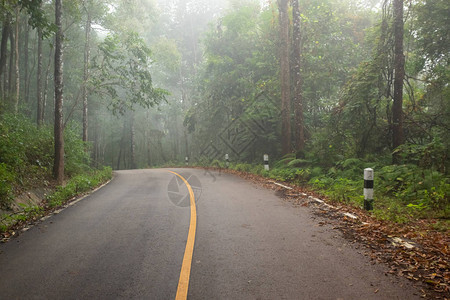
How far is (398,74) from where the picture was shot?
32.2 feet

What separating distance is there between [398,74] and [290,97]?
7.71 metres

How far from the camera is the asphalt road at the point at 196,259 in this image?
10.8ft

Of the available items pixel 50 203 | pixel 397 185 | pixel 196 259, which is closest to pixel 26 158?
pixel 50 203

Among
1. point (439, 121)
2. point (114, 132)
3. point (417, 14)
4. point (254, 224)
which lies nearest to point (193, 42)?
point (114, 132)

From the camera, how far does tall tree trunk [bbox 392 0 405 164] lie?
9.68m

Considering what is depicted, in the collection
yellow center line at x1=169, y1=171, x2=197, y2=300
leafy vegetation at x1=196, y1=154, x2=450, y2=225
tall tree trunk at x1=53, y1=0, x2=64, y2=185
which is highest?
tall tree trunk at x1=53, y1=0, x2=64, y2=185

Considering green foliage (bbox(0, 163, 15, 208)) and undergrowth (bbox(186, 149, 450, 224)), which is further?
green foliage (bbox(0, 163, 15, 208))

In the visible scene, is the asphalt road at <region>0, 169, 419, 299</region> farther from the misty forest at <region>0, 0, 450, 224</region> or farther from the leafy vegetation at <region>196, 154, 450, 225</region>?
the misty forest at <region>0, 0, 450, 224</region>

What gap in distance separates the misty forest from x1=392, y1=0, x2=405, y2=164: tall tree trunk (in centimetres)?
4

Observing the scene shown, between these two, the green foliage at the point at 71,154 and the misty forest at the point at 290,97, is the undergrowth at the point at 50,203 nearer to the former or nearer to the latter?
the misty forest at the point at 290,97

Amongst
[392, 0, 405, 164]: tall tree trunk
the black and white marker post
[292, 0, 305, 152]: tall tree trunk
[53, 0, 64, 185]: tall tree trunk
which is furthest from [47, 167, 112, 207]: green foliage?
[392, 0, 405, 164]: tall tree trunk

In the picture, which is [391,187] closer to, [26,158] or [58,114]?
[26,158]

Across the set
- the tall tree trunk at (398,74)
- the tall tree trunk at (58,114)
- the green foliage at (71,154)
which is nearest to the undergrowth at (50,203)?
the tall tree trunk at (58,114)

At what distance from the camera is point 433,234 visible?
5.03m
